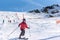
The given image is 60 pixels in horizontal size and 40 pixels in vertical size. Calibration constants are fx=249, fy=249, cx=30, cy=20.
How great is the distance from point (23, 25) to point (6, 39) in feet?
4.61

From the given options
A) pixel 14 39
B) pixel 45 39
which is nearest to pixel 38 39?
pixel 45 39

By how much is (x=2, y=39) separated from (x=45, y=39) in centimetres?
278

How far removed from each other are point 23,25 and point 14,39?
1050 millimetres

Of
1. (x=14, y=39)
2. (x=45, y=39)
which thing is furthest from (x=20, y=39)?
(x=45, y=39)

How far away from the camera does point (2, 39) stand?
1556cm

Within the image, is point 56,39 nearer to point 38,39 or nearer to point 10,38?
point 38,39

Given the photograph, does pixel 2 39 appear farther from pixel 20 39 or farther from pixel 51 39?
pixel 51 39

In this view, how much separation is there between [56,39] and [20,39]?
2266 mm

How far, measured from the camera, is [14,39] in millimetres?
15695

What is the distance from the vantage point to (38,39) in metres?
16.1

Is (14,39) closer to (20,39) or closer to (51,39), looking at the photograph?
(20,39)

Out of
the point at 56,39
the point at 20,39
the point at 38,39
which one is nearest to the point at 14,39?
the point at 20,39

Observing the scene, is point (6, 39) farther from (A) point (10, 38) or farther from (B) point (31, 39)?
(B) point (31, 39)

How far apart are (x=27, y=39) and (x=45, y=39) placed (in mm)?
1260
